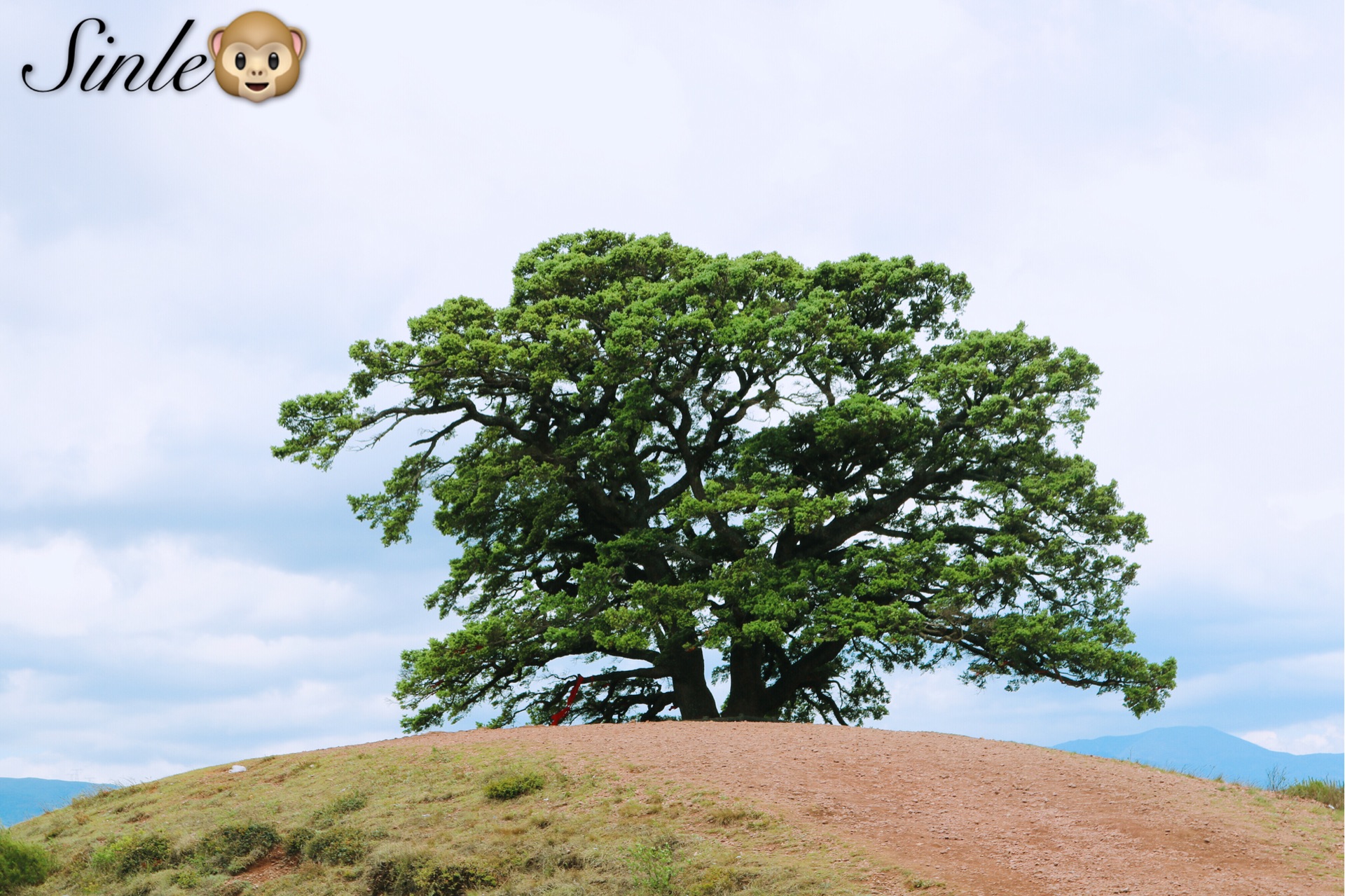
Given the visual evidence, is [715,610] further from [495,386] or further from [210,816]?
[210,816]

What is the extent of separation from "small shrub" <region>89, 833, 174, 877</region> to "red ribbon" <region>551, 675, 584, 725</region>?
7.96 m

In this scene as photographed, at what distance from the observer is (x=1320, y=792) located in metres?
14.8

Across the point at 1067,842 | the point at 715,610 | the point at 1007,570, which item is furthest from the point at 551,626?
the point at 1067,842

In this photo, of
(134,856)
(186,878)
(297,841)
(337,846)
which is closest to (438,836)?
(337,846)

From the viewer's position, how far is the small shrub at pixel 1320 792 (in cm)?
1454

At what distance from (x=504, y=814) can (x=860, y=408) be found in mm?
10690

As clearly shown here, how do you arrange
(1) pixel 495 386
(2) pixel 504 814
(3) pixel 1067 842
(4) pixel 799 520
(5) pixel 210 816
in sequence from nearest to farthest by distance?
(3) pixel 1067 842 → (2) pixel 504 814 → (5) pixel 210 816 → (4) pixel 799 520 → (1) pixel 495 386

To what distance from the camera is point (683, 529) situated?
869 inches

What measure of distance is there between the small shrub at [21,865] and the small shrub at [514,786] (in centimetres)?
579

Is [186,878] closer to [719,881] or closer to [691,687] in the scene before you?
[719,881]

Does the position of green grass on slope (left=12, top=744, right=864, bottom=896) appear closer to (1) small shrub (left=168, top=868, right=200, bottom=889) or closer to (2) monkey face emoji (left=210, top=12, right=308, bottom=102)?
(1) small shrub (left=168, top=868, right=200, bottom=889)

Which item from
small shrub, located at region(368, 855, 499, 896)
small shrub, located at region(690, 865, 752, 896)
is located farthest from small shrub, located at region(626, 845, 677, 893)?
small shrub, located at region(368, 855, 499, 896)

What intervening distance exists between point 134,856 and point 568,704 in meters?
8.99

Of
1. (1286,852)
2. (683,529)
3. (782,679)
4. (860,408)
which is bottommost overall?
(1286,852)
